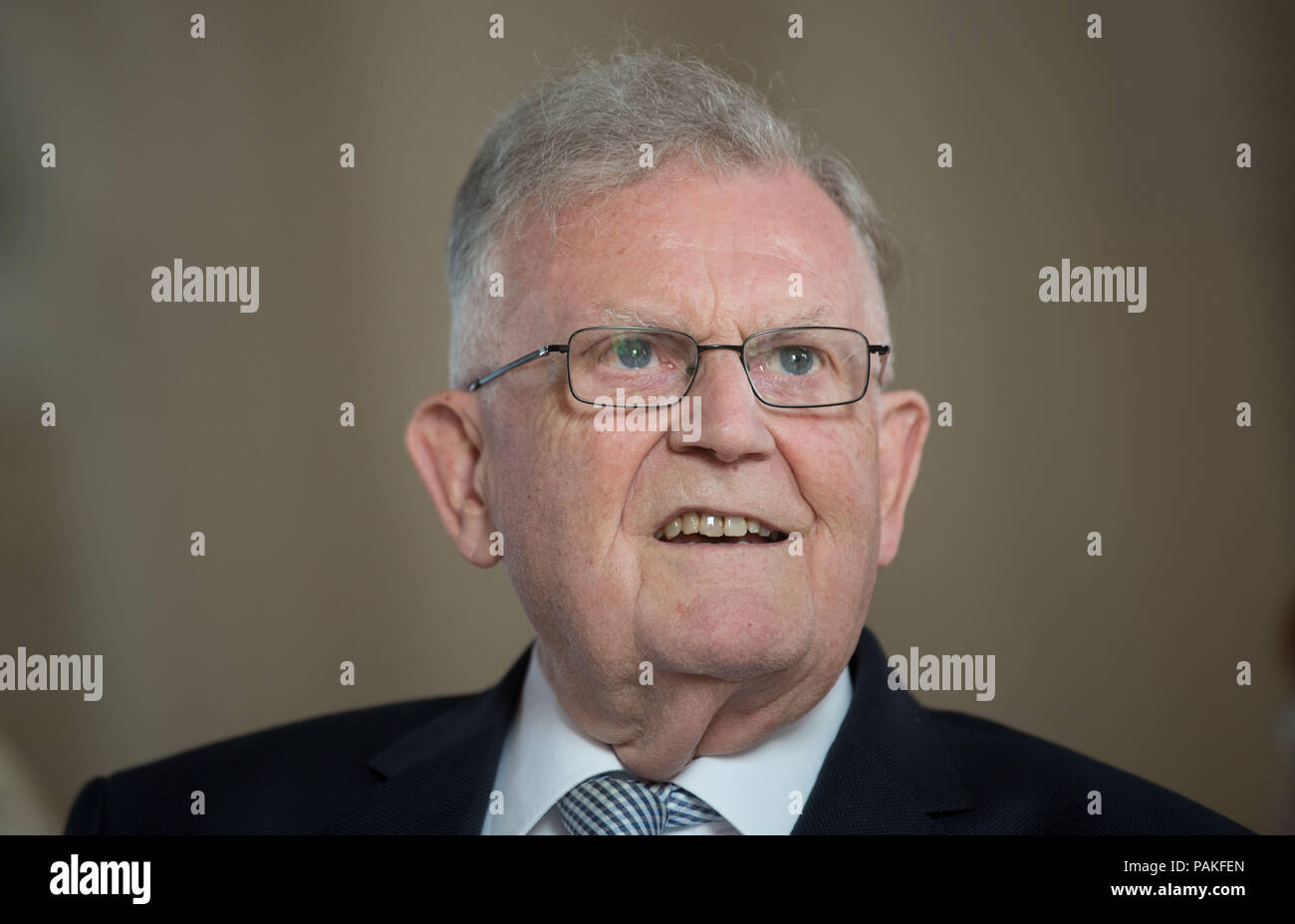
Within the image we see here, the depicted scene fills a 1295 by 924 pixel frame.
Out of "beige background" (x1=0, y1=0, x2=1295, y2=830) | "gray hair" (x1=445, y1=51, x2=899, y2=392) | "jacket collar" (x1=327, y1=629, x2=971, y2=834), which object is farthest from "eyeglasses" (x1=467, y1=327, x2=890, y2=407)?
"beige background" (x1=0, y1=0, x2=1295, y2=830)

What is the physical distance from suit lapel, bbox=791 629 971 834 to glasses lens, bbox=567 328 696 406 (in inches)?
23.1

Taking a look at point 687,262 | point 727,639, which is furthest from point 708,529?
point 687,262

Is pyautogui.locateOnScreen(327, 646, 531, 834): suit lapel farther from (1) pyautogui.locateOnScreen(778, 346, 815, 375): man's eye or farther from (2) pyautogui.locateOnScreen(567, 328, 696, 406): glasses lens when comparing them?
(1) pyautogui.locateOnScreen(778, 346, 815, 375): man's eye

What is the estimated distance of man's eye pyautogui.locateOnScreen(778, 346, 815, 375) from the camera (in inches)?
71.7

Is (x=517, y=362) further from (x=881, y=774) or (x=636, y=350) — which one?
(x=881, y=774)

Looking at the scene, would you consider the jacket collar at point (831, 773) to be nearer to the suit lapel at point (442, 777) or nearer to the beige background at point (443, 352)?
the suit lapel at point (442, 777)

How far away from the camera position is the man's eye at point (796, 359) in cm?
182

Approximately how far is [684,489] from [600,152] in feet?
1.77

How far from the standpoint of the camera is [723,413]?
1708mm

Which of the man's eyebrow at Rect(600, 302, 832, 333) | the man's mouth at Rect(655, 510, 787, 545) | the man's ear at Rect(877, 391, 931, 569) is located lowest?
the man's mouth at Rect(655, 510, 787, 545)

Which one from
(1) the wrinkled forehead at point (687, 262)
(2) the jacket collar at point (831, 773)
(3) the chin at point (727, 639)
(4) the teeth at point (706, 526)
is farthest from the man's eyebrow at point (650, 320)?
(2) the jacket collar at point (831, 773)
